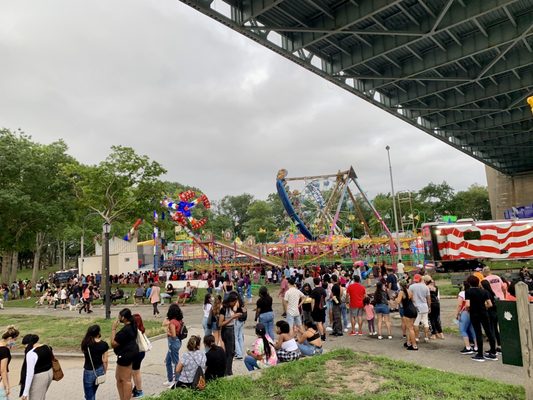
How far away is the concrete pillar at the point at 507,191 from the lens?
6506 cm

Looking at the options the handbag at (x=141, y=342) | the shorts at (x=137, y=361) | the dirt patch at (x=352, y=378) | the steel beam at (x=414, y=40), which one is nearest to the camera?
the dirt patch at (x=352, y=378)

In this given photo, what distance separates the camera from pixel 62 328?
15969 millimetres

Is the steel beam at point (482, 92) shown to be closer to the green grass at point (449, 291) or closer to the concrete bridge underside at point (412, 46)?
the concrete bridge underside at point (412, 46)

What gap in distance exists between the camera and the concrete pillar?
65.1 m

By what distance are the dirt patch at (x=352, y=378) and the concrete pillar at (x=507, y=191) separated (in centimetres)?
6681

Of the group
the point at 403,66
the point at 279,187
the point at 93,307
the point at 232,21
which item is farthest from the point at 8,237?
the point at 403,66

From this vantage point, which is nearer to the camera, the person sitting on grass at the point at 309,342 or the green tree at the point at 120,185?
the person sitting on grass at the point at 309,342

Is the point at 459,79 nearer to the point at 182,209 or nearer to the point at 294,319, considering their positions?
the point at 294,319

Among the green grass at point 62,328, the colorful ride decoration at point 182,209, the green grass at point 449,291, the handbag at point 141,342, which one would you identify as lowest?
the green grass at point 62,328

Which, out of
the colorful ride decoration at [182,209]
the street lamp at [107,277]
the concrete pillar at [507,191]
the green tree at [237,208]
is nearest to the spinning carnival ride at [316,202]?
the colorful ride decoration at [182,209]

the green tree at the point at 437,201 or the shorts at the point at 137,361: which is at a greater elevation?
the green tree at the point at 437,201

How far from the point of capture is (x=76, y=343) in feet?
43.3

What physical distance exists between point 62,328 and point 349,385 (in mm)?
13598

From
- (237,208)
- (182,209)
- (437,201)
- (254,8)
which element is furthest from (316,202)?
(237,208)
